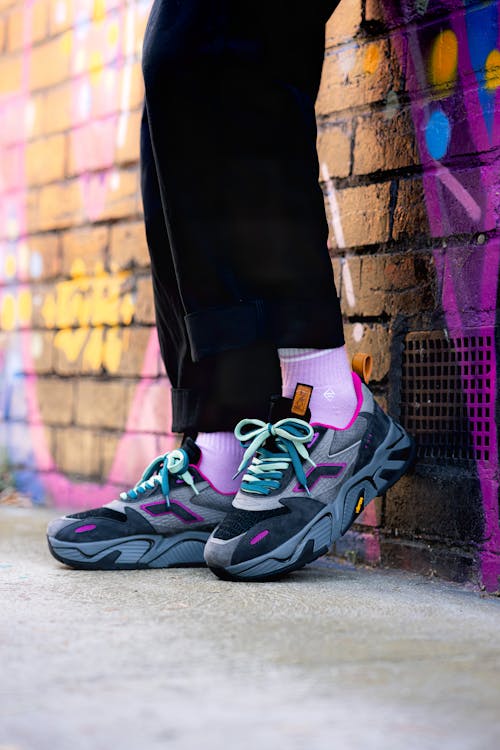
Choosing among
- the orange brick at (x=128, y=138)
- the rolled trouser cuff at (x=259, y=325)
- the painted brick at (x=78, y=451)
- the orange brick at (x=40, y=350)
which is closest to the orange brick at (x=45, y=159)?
the orange brick at (x=128, y=138)

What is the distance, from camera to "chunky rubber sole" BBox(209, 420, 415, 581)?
1363mm

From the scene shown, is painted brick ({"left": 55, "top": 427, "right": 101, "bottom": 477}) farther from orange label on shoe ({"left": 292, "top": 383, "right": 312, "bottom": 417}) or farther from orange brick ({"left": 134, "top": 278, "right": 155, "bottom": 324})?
orange label on shoe ({"left": 292, "top": 383, "right": 312, "bottom": 417})

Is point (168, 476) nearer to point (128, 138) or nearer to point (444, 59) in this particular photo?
point (444, 59)

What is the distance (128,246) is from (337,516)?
1147mm

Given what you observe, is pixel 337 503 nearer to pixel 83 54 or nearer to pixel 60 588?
pixel 60 588

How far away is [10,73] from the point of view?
288 cm

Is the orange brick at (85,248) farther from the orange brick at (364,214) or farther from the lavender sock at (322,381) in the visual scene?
the lavender sock at (322,381)

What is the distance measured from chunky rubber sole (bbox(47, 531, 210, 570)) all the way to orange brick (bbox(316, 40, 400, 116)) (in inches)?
31.9

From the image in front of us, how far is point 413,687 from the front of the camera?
853 millimetres

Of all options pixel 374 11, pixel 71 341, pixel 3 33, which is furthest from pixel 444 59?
pixel 3 33

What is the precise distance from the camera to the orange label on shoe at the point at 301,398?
1.46 meters

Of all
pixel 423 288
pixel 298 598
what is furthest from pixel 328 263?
pixel 298 598

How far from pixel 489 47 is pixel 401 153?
0.75ft

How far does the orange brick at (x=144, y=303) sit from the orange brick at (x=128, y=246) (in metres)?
0.05
